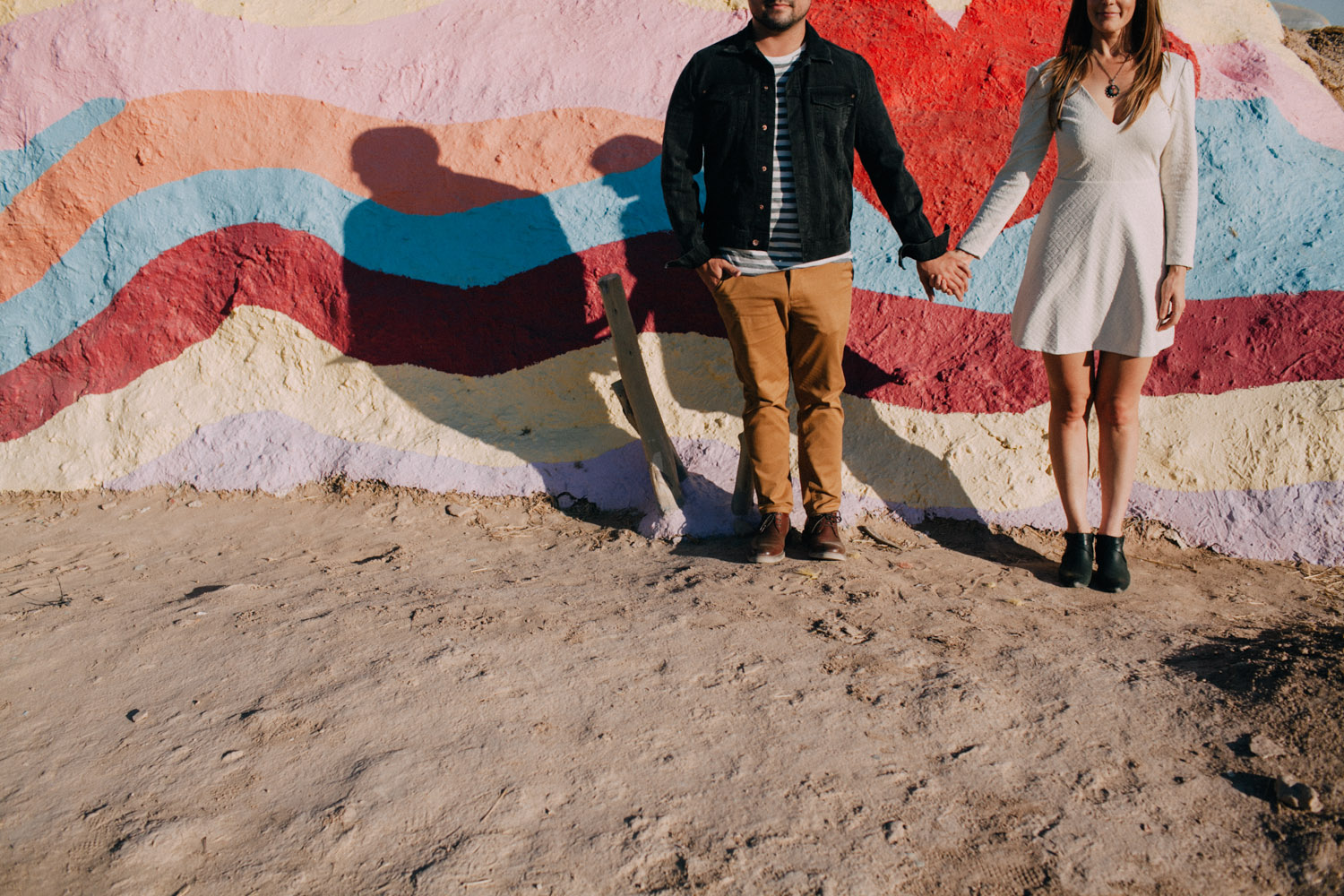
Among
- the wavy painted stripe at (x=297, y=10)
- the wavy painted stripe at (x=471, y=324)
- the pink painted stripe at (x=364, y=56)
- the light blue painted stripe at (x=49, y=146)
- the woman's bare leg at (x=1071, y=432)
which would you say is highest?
the wavy painted stripe at (x=297, y=10)

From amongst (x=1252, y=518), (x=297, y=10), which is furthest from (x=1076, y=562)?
(x=297, y=10)

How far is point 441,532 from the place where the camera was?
3270 millimetres

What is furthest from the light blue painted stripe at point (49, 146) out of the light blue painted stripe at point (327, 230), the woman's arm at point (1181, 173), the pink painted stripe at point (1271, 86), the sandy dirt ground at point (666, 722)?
the pink painted stripe at point (1271, 86)

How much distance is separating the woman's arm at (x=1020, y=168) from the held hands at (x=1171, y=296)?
1.50ft

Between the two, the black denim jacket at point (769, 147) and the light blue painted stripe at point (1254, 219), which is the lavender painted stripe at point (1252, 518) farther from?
the black denim jacket at point (769, 147)

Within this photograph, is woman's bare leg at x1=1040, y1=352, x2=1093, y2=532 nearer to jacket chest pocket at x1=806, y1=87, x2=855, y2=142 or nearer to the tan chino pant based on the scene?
the tan chino pant

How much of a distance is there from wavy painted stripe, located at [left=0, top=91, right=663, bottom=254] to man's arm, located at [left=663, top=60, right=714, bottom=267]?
0.77 metres

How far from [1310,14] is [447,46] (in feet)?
15.3

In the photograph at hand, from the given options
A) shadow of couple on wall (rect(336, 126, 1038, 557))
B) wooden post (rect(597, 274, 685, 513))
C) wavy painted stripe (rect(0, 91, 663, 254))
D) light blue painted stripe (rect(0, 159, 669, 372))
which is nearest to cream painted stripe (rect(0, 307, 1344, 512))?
shadow of couple on wall (rect(336, 126, 1038, 557))

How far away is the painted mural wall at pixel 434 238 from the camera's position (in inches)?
133

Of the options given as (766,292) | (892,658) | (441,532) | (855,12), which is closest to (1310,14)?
(855,12)

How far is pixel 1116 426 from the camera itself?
2.71m

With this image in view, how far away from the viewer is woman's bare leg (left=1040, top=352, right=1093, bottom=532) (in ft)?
8.86

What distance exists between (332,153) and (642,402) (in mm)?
1598
